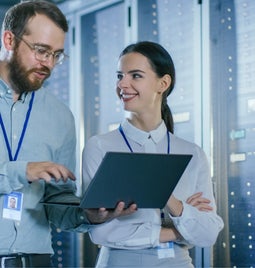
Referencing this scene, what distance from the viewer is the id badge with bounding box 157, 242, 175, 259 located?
2.14m

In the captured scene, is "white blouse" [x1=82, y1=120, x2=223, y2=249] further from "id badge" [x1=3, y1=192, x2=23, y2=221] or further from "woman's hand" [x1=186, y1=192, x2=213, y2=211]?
"id badge" [x1=3, y1=192, x2=23, y2=221]

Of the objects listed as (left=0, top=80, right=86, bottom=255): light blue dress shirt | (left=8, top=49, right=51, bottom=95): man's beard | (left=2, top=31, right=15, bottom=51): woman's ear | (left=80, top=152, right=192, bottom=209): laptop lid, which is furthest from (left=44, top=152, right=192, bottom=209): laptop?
(left=2, top=31, right=15, bottom=51): woman's ear

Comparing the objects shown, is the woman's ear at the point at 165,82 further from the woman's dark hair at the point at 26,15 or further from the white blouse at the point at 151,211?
the woman's dark hair at the point at 26,15

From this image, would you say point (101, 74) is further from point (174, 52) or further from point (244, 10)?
point (244, 10)

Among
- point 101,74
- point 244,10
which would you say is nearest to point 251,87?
point 244,10

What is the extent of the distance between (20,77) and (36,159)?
0.28 meters

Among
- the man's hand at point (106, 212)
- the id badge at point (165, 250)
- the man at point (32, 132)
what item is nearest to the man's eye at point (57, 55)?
the man at point (32, 132)

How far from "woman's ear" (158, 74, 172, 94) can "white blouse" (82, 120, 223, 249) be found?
17cm

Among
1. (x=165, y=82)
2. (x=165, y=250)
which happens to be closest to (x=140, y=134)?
(x=165, y=82)

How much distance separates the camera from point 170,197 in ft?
6.86

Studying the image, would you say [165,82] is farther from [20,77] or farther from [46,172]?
[46,172]

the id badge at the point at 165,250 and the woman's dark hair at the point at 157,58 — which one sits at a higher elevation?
the woman's dark hair at the point at 157,58

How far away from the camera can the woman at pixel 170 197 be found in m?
2.12

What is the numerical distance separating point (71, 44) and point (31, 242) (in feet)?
8.61
